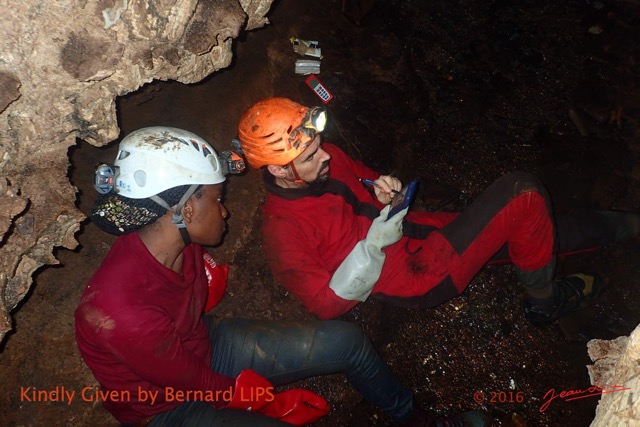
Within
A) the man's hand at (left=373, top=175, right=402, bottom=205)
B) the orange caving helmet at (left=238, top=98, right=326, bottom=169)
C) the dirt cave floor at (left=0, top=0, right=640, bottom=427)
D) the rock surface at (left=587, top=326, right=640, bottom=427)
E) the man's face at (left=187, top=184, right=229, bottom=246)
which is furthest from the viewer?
the dirt cave floor at (left=0, top=0, right=640, bottom=427)

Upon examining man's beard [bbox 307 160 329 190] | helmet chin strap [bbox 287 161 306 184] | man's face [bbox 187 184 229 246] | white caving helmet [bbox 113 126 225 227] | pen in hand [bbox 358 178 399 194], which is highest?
white caving helmet [bbox 113 126 225 227]

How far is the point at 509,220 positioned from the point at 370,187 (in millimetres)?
1145

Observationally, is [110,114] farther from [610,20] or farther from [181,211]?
[610,20]

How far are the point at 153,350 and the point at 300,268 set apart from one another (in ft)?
3.54

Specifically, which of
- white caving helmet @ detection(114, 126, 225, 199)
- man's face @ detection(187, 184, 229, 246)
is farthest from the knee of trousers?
white caving helmet @ detection(114, 126, 225, 199)

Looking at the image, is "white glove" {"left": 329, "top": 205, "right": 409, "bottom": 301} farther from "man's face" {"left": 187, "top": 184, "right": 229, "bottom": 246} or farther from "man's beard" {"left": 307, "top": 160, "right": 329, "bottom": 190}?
"man's face" {"left": 187, "top": 184, "right": 229, "bottom": 246}

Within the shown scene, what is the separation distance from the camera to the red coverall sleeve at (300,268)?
2.91 meters

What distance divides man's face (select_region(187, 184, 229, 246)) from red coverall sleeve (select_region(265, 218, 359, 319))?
50 centimetres

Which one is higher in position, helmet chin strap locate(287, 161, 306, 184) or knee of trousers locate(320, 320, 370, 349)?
helmet chin strap locate(287, 161, 306, 184)

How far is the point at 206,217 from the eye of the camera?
2.50 meters

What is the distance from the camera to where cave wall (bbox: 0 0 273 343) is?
2.21 metres

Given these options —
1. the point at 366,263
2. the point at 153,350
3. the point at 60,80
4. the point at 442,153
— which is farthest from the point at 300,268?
the point at 442,153

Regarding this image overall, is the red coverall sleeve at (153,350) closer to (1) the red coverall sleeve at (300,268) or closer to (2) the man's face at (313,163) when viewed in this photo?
(1) the red coverall sleeve at (300,268)

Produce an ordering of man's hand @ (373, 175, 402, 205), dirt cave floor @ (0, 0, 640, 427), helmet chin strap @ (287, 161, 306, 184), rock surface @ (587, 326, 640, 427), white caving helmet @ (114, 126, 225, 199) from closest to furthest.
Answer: rock surface @ (587, 326, 640, 427) → white caving helmet @ (114, 126, 225, 199) → helmet chin strap @ (287, 161, 306, 184) → man's hand @ (373, 175, 402, 205) → dirt cave floor @ (0, 0, 640, 427)
